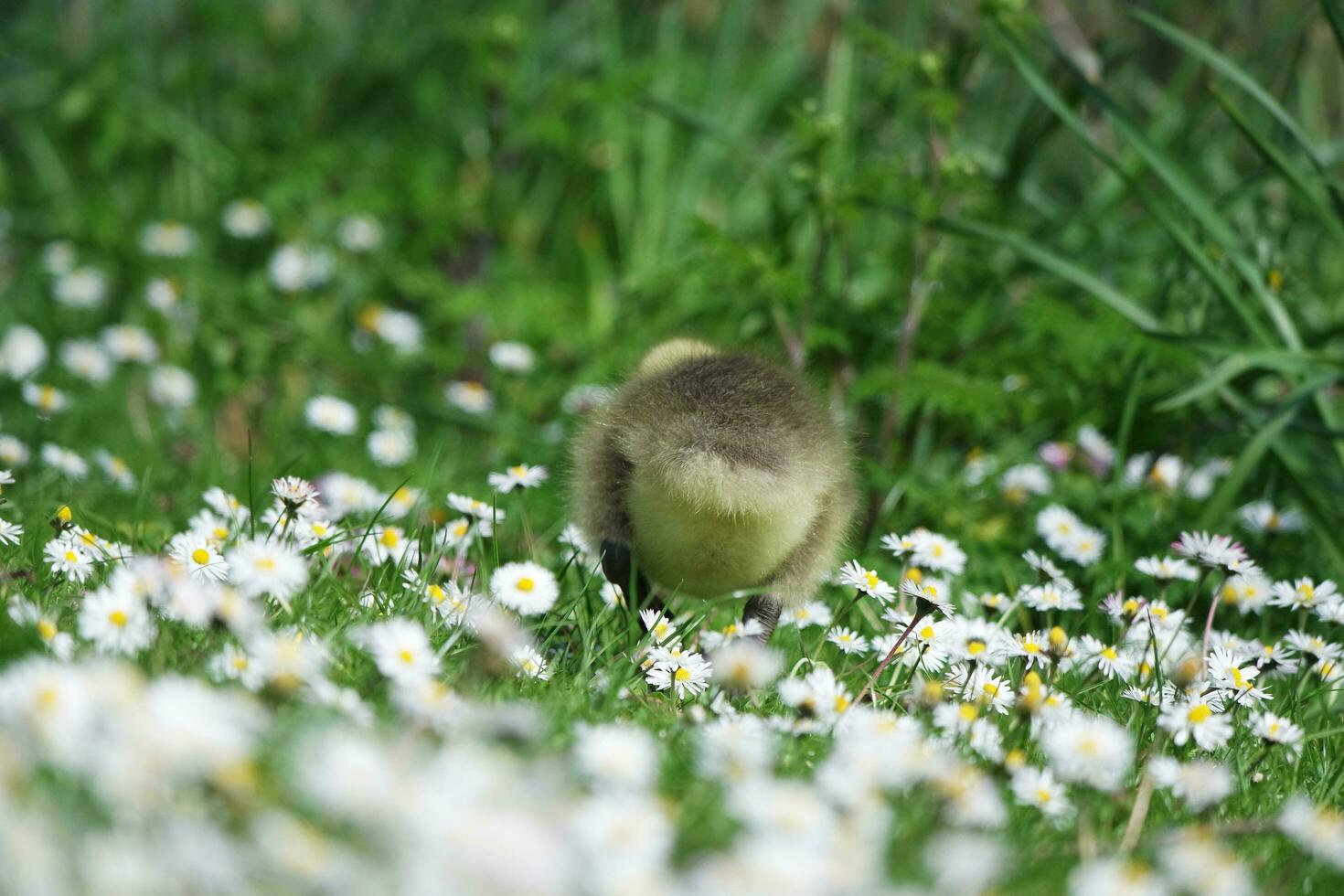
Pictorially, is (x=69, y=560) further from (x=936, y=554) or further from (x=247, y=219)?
(x=247, y=219)

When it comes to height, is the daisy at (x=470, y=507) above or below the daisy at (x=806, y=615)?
above

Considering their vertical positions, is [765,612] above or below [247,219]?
below

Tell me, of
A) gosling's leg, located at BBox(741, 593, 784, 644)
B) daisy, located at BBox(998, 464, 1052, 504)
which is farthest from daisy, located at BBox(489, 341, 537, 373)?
gosling's leg, located at BBox(741, 593, 784, 644)

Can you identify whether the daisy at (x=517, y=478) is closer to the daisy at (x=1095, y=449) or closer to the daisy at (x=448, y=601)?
the daisy at (x=448, y=601)

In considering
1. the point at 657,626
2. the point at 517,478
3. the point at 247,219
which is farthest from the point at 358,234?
the point at 657,626

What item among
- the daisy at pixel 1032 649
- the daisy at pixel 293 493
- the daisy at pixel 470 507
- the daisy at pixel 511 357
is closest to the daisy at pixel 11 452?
the daisy at pixel 293 493

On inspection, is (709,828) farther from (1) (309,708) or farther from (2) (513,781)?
(1) (309,708)
